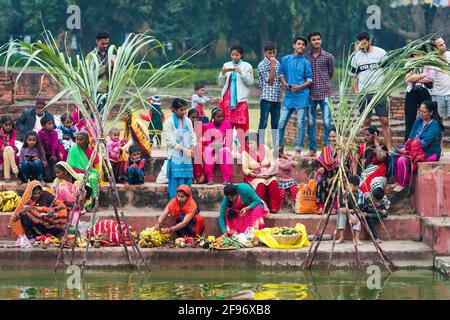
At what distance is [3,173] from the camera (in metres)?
14.5

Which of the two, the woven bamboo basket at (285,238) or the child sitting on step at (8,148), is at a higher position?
the child sitting on step at (8,148)

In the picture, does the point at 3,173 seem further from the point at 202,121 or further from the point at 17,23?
the point at 17,23

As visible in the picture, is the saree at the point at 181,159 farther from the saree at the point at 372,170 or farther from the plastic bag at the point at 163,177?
the saree at the point at 372,170

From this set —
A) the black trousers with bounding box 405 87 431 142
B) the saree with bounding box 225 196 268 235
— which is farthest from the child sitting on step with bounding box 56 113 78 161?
the black trousers with bounding box 405 87 431 142

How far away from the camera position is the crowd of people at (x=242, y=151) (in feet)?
43.5

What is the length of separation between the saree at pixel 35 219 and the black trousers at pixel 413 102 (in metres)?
4.25

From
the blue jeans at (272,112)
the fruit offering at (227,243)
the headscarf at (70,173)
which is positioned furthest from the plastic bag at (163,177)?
the fruit offering at (227,243)

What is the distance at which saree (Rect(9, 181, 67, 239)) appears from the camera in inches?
520

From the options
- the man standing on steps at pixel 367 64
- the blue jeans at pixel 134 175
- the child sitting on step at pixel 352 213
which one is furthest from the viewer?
the man standing on steps at pixel 367 64

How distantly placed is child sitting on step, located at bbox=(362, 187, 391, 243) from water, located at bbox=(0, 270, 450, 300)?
2.90ft

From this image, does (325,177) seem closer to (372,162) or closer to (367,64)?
(372,162)

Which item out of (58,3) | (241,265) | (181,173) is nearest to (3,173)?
(181,173)

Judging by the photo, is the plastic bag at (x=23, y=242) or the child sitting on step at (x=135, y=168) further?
the child sitting on step at (x=135, y=168)

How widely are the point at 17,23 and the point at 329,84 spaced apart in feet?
80.1
